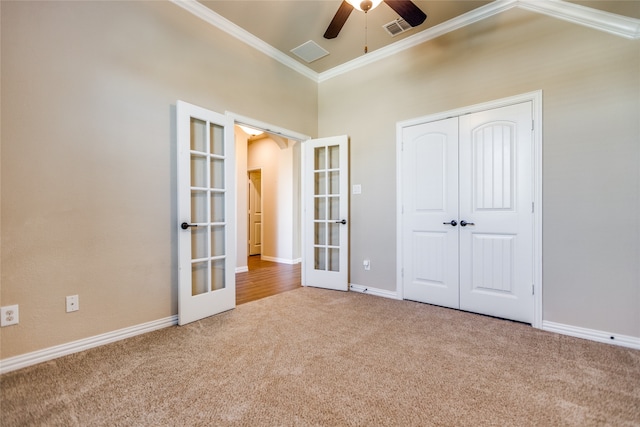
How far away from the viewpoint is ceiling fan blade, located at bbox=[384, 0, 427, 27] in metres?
2.02

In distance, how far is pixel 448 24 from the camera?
3.01 meters

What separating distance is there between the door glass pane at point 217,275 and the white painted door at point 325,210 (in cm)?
133

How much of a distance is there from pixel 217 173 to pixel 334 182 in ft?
5.29

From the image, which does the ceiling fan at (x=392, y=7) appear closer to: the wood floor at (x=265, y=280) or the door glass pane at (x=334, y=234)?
the door glass pane at (x=334, y=234)

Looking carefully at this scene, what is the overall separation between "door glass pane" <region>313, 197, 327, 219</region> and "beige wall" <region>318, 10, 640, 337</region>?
176cm

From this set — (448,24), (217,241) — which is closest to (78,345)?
(217,241)

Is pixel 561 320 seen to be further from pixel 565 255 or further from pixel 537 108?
pixel 537 108

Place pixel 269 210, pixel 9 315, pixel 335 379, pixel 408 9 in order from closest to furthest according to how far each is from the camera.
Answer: pixel 335 379 → pixel 9 315 → pixel 408 9 → pixel 269 210

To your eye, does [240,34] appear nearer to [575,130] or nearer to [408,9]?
[408,9]

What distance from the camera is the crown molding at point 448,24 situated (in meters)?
2.25

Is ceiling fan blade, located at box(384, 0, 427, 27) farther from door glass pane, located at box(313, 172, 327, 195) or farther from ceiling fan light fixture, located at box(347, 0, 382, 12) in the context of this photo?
door glass pane, located at box(313, 172, 327, 195)

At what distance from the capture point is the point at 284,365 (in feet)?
6.26

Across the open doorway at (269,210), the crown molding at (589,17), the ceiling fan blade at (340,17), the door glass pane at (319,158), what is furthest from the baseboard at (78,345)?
the crown molding at (589,17)

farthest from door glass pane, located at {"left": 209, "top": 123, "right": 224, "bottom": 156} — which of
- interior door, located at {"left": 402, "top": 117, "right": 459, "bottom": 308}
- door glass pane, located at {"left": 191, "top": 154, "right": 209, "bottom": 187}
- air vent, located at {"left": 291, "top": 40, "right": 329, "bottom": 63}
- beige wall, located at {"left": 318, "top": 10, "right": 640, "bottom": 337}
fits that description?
beige wall, located at {"left": 318, "top": 10, "right": 640, "bottom": 337}
